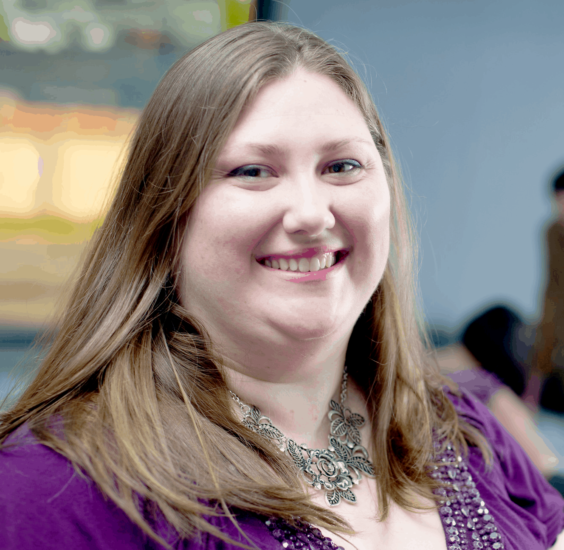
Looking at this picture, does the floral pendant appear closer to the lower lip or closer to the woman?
the woman

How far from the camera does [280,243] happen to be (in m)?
0.89

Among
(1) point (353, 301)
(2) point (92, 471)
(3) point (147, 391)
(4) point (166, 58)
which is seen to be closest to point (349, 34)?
(4) point (166, 58)

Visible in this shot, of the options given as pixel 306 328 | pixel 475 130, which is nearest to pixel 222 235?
pixel 306 328

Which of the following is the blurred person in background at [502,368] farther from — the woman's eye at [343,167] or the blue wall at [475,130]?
the woman's eye at [343,167]

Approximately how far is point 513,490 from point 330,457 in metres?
0.48

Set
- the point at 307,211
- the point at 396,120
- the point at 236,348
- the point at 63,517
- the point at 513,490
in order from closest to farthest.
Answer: the point at 63,517 < the point at 307,211 < the point at 236,348 < the point at 513,490 < the point at 396,120

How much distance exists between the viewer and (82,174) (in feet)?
6.20

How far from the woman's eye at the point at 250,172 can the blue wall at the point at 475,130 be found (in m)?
1.48

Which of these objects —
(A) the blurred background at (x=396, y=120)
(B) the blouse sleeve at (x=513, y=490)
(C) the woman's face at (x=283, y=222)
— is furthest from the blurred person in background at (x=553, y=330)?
(C) the woman's face at (x=283, y=222)

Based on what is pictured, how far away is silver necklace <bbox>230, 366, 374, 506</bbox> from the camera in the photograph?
3.17 ft

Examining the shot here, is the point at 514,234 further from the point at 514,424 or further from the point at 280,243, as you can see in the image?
the point at 280,243

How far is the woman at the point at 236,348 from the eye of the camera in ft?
2.54

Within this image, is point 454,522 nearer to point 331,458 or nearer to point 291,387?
point 331,458

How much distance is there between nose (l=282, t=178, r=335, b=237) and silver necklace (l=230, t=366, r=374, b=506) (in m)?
0.36
